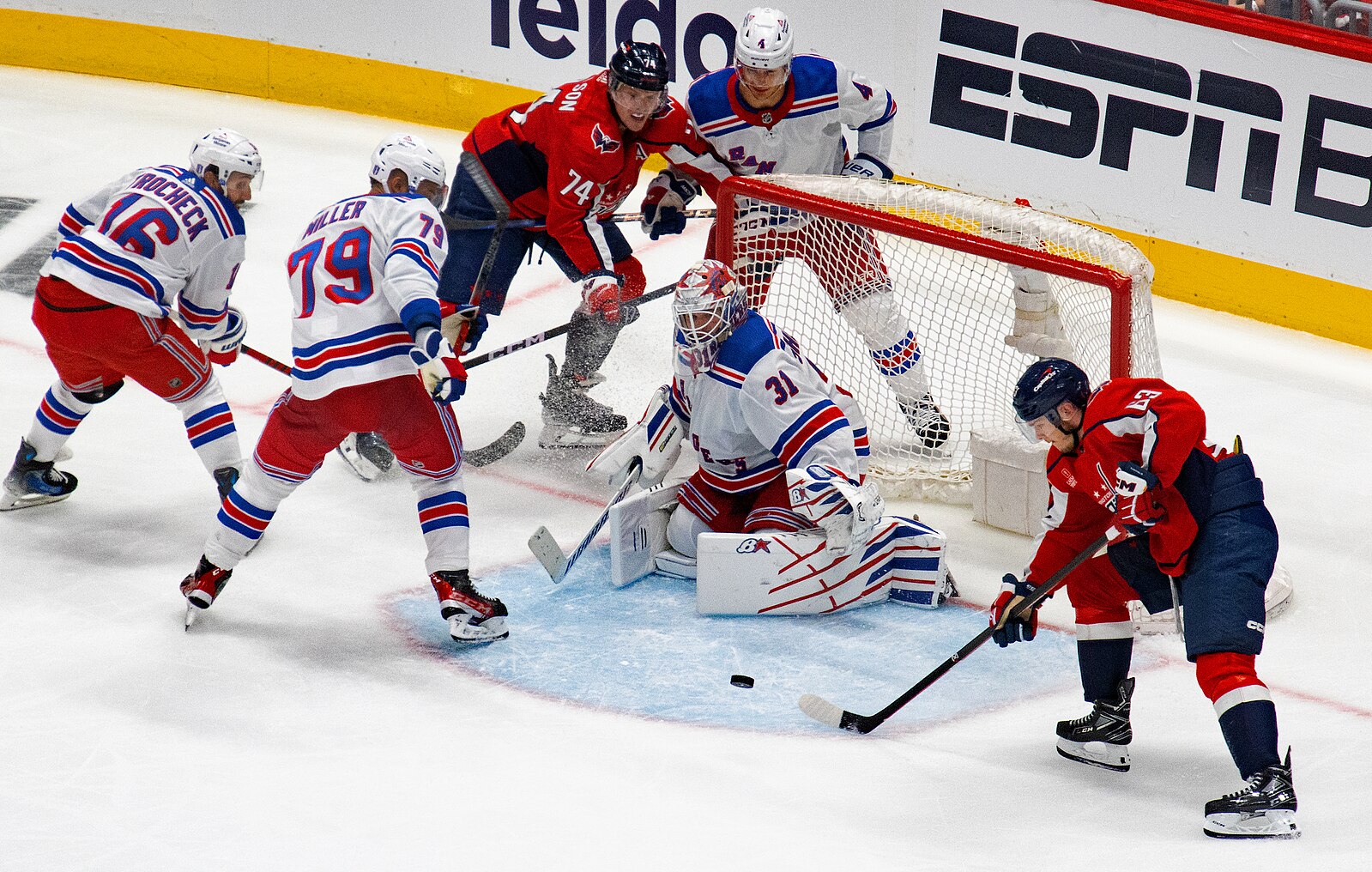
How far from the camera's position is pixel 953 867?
111 inches

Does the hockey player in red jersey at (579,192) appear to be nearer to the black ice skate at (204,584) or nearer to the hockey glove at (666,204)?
the hockey glove at (666,204)

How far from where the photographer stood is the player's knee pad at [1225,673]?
9.27 feet

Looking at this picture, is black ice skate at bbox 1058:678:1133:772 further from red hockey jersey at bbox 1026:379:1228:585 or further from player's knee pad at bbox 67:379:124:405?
player's knee pad at bbox 67:379:124:405

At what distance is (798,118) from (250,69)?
387 centimetres

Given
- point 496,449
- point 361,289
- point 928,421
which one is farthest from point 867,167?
point 361,289

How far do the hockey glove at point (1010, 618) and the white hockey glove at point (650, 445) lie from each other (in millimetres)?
1068

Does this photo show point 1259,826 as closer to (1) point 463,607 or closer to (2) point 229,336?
(1) point 463,607

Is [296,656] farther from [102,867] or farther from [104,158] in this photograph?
[104,158]

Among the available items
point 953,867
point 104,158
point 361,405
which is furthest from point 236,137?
point 104,158

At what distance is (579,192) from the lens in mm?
4473

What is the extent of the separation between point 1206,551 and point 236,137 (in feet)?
7.86

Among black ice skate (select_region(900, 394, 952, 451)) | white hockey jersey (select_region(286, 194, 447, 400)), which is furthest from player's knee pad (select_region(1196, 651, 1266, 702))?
black ice skate (select_region(900, 394, 952, 451))

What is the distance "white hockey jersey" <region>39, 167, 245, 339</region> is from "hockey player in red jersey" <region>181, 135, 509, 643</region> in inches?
17.5

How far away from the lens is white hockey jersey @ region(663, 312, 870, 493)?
144 inches
